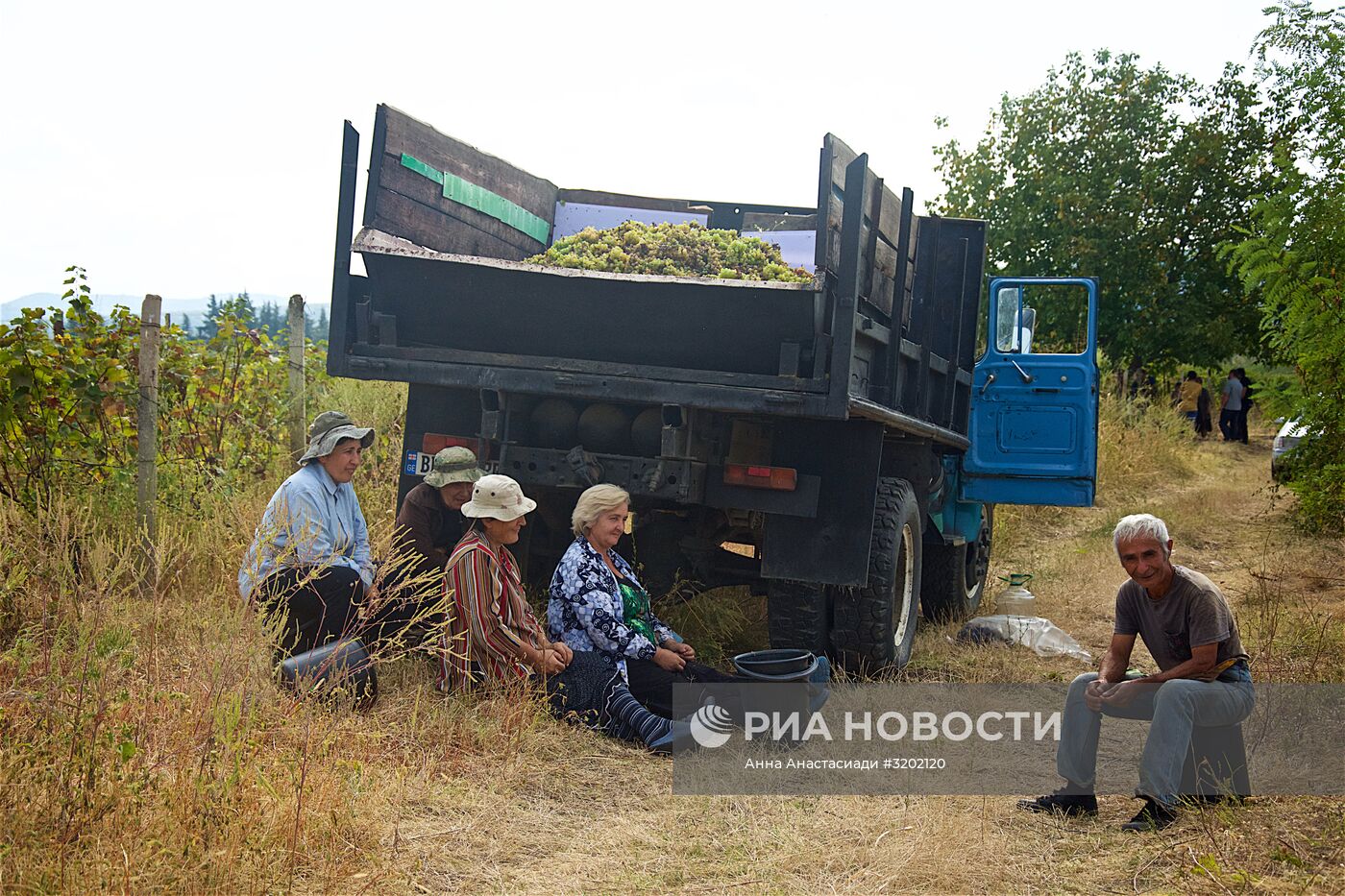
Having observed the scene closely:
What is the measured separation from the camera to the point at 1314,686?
17.7 ft

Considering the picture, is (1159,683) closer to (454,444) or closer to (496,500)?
(496,500)

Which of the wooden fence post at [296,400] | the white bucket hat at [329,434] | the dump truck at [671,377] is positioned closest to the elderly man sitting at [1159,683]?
the dump truck at [671,377]

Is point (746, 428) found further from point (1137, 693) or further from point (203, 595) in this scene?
point (203, 595)

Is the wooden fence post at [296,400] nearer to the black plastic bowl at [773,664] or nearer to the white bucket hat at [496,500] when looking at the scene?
the white bucket hat at [496,500]

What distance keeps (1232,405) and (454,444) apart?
2026 centimetres

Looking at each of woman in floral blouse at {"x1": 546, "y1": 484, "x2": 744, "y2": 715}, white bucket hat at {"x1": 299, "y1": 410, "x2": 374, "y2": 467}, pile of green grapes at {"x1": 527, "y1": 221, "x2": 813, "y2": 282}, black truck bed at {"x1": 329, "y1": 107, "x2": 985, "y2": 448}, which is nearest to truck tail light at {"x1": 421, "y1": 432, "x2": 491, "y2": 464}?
white bucket hat at {"x1": 299, "y1": 410, "x2": 374, "y2": 467}

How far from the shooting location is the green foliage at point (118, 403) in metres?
6.61

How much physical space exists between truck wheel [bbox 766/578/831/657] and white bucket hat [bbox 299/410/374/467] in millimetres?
1930

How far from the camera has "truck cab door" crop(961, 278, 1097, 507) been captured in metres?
7.86

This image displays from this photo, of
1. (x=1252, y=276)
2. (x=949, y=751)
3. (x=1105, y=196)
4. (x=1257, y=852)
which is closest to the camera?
(x=1257, y=852)

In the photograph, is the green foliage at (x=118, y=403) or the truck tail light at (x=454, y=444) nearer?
the truck tail light at (x=454, y=444)

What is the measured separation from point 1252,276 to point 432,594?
6430 mm

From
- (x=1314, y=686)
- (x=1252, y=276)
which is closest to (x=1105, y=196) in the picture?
(x=1252, y=276)

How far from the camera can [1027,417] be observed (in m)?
7.98
